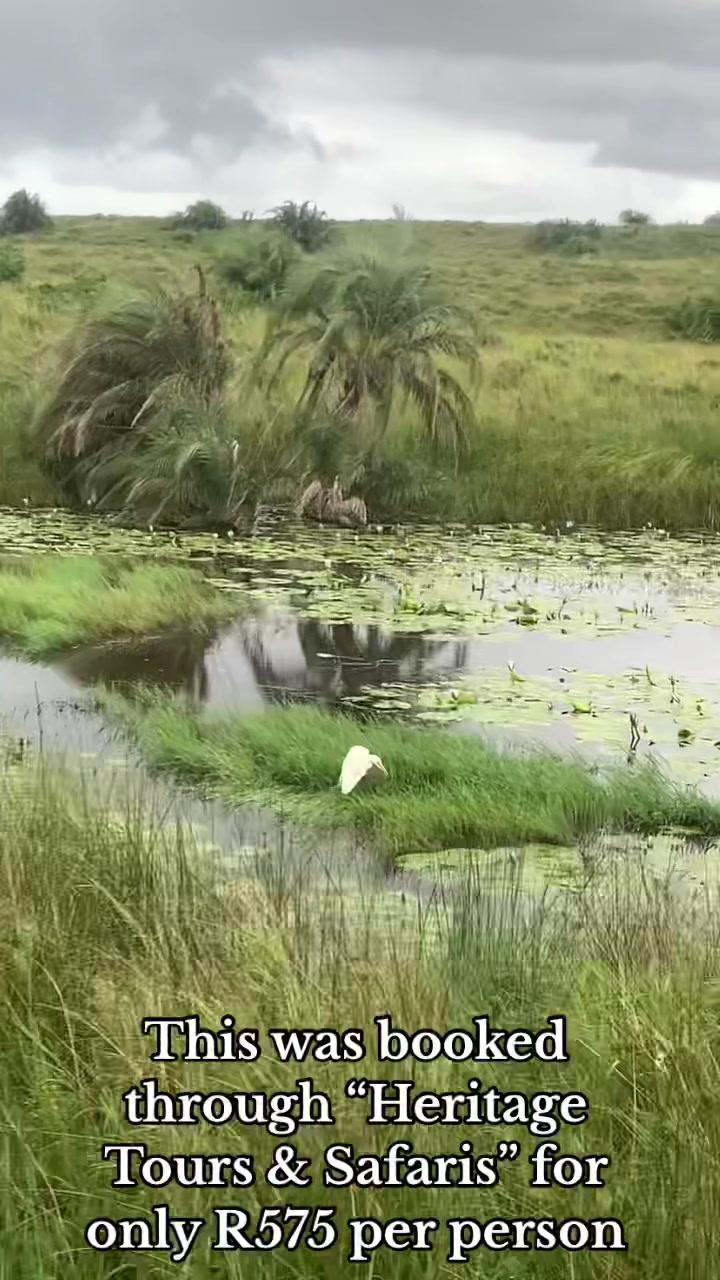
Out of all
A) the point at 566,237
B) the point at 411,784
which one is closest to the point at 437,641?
the point at 411,784

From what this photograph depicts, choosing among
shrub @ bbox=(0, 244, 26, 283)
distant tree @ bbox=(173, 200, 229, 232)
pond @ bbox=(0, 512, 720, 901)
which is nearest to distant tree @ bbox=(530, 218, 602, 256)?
distant tree @ bbox=(173, 200, 229, 232)

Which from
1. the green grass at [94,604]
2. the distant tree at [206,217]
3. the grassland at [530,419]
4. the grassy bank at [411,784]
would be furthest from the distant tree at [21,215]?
the grassy bank at [411,784]

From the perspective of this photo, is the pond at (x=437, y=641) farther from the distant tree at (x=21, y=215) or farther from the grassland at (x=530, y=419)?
the distant tree at (x=21, y=215)

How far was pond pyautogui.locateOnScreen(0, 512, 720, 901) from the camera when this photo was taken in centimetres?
754

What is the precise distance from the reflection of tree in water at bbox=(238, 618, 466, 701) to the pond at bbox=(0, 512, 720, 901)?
18 millimetres

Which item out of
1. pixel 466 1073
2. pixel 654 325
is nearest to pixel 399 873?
pixel 466 1073

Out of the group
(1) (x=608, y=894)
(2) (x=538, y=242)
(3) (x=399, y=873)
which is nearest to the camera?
(1) (x=608, y=894)

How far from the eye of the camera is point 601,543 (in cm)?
1471

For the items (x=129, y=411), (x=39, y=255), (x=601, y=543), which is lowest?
(x=601, y=543)

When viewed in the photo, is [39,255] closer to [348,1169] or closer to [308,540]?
[308,540]

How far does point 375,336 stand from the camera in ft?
49.6

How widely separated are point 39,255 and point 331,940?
40279 mm

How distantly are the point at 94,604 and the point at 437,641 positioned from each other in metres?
2.32

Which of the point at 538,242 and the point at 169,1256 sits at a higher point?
the point at 538,242
